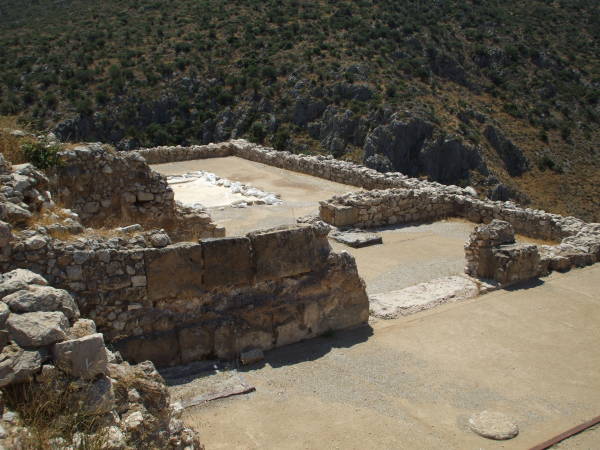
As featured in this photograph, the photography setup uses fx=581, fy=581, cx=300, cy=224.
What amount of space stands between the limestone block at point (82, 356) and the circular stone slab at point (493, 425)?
3.57m

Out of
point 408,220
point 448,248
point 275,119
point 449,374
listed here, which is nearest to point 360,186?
point 408,220

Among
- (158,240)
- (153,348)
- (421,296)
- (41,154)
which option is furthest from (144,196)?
(421,296)

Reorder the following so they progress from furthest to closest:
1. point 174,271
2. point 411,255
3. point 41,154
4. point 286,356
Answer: point 411,255 → point 41,154 → point 286,356 → point 174,271

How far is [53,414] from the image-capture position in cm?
373

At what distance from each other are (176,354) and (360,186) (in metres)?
11.2

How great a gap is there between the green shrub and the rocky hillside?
25818 mm

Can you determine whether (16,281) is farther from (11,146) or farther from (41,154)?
(41,154)

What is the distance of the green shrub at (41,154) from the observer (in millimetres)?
8188

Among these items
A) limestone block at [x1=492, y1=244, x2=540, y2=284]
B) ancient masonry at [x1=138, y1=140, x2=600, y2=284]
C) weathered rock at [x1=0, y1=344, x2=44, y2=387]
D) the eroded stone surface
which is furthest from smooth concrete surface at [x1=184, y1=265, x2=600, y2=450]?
weathered rock at [x1=0, y1=344, x2=44, y2=387]

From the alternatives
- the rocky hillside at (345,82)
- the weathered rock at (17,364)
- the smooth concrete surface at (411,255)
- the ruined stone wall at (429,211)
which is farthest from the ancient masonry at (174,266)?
the rocky hillside at (345,82)

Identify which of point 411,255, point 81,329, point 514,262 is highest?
point 81,329

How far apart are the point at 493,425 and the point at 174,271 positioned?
3.61m

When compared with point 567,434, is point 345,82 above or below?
above

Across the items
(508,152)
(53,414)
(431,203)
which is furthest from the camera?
(508,152)
